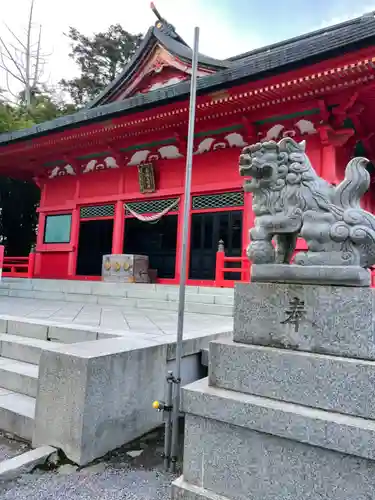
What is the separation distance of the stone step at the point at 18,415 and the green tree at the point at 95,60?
75.2 feet

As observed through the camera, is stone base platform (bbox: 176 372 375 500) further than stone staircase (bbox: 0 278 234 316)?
No

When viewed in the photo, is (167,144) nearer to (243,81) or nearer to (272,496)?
(243,81)

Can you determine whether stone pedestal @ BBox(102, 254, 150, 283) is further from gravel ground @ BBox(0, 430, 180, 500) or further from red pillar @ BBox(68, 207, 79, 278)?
gravel ground @ BBox(0, 430, 180, 500)

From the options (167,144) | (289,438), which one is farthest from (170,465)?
(167,144)

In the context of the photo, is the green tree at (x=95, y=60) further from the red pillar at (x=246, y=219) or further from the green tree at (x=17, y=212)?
the red pillar at (x=246, y=219)

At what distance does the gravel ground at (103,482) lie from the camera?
76.8 inches

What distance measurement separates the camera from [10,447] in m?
2.51

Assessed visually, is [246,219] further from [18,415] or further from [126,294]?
[18,415]

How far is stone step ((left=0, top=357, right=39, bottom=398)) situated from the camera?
9.74 feet

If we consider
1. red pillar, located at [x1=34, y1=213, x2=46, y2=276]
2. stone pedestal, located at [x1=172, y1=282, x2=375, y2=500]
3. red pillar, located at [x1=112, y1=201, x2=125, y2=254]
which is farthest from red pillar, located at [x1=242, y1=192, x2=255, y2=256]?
red pillar, located at [x1=34, y1=213, x2=46, y2=276]

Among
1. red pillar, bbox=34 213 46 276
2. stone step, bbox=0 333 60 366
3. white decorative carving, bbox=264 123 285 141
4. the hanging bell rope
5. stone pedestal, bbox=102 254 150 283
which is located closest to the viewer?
stone step, bbox=0 333 60 366

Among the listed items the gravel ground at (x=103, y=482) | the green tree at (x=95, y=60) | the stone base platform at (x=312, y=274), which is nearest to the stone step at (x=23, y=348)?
the gravel ground at (x=103, y=482)

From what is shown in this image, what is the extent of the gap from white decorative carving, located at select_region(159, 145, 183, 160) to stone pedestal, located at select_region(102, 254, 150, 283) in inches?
110

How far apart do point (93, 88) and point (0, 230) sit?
12.9 metres
